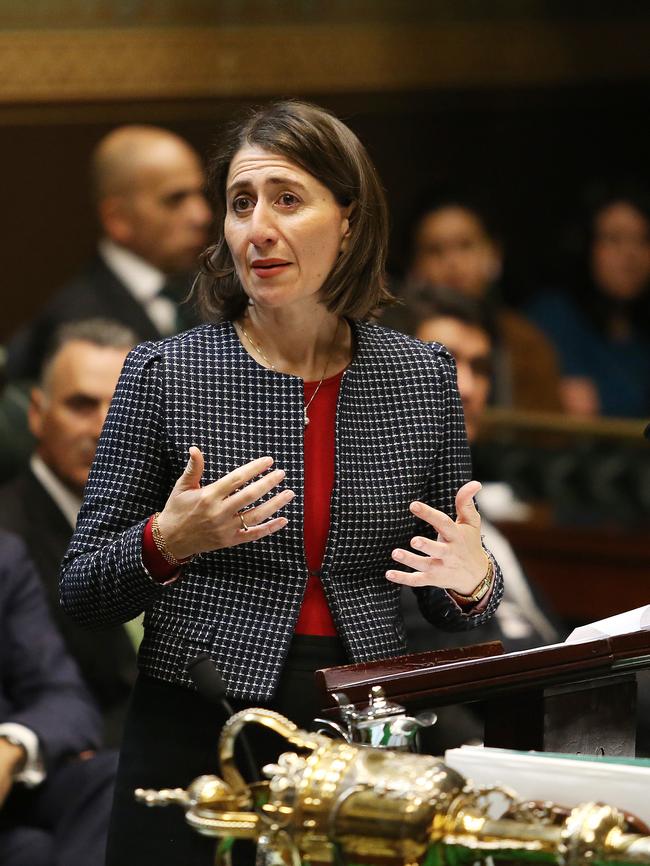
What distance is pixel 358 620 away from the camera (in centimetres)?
184

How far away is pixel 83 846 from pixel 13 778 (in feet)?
0.56

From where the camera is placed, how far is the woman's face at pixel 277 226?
1.85m

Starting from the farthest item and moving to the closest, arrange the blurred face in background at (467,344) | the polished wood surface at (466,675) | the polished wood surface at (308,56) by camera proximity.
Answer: the polished wood surface at (308,56) → the blurred face in background at (467,344) → the polished wood surface at (466,675)

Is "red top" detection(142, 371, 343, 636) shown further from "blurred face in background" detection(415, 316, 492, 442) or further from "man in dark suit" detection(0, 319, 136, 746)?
"blurred face in background" detection(415, 316, 492, 442)

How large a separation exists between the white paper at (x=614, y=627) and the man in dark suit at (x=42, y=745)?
1.29 metres

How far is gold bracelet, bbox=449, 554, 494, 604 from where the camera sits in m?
1.86

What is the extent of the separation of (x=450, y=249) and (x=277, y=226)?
4.11m

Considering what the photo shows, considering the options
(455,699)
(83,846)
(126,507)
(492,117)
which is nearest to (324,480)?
(126,507)

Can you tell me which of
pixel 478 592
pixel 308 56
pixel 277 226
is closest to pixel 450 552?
pixel 478 592

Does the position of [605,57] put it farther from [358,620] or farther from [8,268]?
[358,620]

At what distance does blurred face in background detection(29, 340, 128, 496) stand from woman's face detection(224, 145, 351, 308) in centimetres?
173

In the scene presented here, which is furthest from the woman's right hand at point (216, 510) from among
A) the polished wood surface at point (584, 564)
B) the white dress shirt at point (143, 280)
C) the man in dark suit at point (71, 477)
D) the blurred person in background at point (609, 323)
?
the blurred person in background at point (609, 323)

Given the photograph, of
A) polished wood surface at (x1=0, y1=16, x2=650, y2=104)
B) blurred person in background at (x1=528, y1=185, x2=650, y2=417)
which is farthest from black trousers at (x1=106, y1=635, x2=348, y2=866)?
blurred person in background at (x1=528, y1=185, x2=650, y2=417)

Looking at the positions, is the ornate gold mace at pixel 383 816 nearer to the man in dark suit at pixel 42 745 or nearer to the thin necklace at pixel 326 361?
the thin necklace at pixel 326 361
